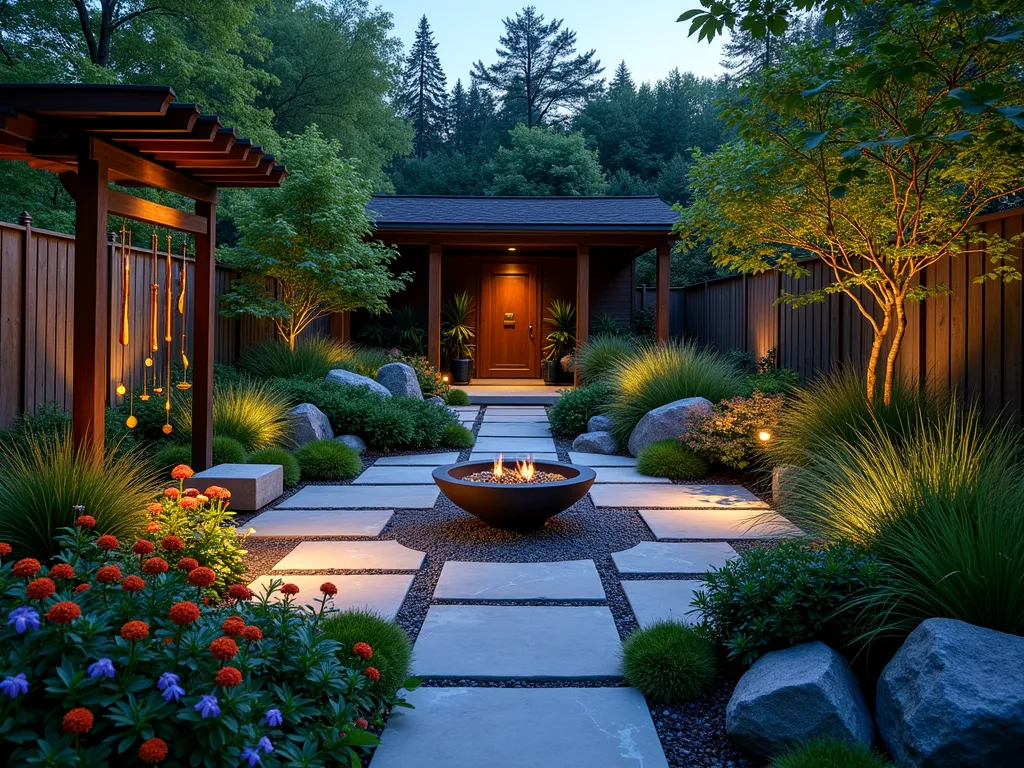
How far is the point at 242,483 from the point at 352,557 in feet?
4.57

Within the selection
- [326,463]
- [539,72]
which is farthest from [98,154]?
[539,72]

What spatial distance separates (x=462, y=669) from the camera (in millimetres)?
2768

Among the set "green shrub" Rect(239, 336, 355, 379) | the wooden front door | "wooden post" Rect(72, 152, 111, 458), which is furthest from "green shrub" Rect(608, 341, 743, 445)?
the wooden front door

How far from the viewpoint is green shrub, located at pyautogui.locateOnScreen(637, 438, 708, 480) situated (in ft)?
21.8

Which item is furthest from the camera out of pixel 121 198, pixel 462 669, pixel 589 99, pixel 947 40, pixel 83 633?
pixel 589 99

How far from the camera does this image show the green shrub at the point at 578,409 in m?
9.08

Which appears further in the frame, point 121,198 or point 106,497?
point 121,198

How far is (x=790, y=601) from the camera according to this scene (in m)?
2.50

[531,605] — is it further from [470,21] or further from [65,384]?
[470,21]

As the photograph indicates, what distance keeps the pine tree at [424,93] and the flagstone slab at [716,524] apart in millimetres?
29449

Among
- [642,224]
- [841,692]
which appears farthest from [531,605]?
[642,224]

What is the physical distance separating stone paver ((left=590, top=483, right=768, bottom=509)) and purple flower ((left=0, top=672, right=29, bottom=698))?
4338mm

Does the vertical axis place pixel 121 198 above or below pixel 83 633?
above

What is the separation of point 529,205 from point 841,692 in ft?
44.3
